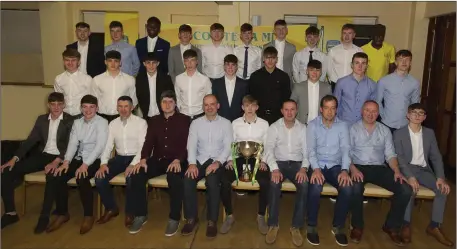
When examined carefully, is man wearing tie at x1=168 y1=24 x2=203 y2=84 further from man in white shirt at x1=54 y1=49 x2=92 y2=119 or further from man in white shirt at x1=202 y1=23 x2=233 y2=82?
man in white shirt at x1=54 y1=49 x2=92 y2=119

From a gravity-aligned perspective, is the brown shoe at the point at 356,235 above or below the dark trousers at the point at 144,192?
below

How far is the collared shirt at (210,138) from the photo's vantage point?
14.1ft

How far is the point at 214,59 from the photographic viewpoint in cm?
538

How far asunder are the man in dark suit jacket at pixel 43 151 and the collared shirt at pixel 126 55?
1.10 metres

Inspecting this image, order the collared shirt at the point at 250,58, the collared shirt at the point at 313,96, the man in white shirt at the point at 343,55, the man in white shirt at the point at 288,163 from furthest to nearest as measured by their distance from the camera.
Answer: the collared shirt at the point at 250,58
the man in white shirt at the point at 343,55
the collared shirt at the point at 313,96
the man in white shirt at the point at 288,163

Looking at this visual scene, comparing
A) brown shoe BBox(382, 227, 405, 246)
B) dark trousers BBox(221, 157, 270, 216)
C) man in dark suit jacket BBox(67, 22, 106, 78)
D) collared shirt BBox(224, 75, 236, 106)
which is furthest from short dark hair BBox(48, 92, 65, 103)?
brown shoe BBox(382, 227, 405, 246)

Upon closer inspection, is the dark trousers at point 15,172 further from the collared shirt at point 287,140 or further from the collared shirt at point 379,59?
the collared shirt at point 379,59

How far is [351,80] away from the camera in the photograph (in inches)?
180

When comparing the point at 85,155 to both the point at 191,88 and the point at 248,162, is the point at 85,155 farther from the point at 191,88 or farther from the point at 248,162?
the point at 248,162

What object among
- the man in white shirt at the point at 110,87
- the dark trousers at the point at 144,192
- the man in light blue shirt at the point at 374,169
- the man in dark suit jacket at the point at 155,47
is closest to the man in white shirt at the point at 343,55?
the man in light blue shirt at the point at 374,169

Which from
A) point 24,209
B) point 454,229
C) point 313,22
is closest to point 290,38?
point 313,22

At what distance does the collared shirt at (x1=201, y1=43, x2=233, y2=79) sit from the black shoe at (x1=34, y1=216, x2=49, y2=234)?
267 centimetres

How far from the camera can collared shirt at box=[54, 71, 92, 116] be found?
4.73 m

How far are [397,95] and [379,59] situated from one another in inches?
32.6
